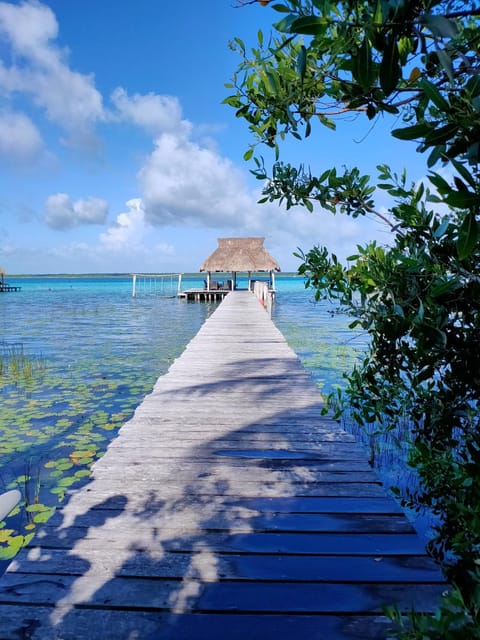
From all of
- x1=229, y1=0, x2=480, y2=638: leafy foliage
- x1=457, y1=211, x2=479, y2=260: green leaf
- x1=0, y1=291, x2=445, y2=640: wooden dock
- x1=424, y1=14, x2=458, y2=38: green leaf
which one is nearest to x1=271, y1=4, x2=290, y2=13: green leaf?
x1=229, y1=0, x2=480, y2=638: leafy foliage

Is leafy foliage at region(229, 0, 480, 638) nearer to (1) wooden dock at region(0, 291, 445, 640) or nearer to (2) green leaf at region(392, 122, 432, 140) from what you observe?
(2) green leaf at region(392, 122, 432, 140)

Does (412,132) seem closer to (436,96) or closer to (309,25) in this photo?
(436,96)

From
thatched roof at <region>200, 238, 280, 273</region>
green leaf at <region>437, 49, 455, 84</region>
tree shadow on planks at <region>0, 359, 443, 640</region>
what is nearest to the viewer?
green leaf at <region>437, 49, 455, 84</region>

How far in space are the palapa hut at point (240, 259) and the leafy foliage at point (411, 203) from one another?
27.7m

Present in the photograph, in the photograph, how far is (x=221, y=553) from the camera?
1840 millimetres

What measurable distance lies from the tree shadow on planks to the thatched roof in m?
27.1

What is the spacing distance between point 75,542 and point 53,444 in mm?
3680

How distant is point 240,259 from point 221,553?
2912 cm

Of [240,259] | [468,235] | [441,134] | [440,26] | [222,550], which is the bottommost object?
[222,550]

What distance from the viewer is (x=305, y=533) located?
2002 mm

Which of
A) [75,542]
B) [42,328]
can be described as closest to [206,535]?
[75,542]

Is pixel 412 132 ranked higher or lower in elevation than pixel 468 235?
higher

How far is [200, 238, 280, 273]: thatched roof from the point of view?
3005 centimetres

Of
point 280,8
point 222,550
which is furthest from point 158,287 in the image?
point 280,8
